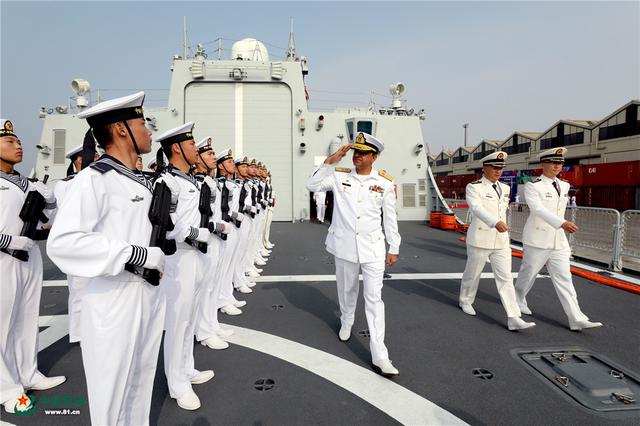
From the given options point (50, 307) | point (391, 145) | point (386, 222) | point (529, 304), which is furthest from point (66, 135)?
point (529, 304)

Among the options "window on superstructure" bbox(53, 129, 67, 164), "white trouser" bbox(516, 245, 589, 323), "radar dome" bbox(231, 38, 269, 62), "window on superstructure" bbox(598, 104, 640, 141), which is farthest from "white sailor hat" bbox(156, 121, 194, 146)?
"window on superstructure" bbox(598, 104, 640, 141)

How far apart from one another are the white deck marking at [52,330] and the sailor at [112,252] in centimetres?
242

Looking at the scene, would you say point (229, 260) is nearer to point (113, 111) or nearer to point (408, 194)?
point (113, 111)

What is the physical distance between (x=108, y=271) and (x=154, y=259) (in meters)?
0.20

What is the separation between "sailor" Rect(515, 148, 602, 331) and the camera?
3.70 metres

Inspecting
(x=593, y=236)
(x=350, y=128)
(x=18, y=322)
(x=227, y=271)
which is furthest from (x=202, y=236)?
(x=350, y=128)

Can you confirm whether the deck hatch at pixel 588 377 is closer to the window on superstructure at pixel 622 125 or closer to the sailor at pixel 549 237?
the sailor at pixel 549 237

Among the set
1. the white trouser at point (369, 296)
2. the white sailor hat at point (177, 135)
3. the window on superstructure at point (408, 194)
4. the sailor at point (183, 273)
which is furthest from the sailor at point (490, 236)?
the window on superstructure at point (408, 194)

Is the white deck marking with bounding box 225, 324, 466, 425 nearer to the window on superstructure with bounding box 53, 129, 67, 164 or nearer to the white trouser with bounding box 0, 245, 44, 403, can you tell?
the white trouser with bounding box 0, 245, 44, 403

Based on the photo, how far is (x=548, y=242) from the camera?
3828mm

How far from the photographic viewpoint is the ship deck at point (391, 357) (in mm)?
2266

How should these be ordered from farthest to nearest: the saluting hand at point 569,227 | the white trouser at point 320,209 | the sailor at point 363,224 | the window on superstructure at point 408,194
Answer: the window on superstructure at point 408,194 → the white trouser at point 320,209 → the saluting hand at point 569,227 → the sailor at point 363,224

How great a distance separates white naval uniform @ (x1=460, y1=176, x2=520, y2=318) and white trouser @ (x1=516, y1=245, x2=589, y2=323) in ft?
0.96

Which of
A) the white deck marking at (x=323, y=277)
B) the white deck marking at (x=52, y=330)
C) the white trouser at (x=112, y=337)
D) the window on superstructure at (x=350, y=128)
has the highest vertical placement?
the window on superstructure at (x=350, y=128)
